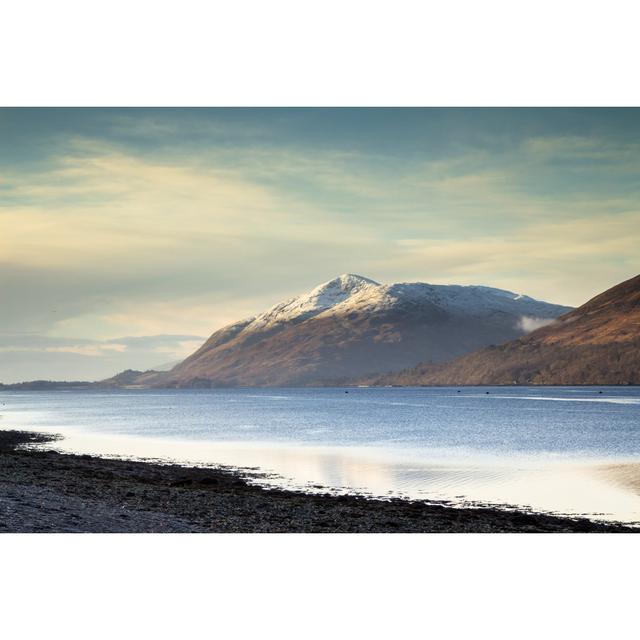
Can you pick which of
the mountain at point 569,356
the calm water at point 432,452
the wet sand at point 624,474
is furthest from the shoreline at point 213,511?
the mountain at point 569,356

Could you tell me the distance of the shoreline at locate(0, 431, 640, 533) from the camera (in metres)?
10.4

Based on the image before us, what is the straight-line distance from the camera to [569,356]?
365 feet

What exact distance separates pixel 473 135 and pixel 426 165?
1.28 metres

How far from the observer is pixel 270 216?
1762 centimetres

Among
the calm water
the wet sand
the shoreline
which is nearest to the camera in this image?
the shoreline

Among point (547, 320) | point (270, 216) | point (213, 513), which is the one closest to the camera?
point (213, 513)

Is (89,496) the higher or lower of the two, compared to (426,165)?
lower

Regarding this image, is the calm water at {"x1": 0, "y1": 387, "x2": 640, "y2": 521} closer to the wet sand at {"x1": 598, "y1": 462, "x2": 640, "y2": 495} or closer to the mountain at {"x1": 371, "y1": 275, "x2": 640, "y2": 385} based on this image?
the wet sand at {"x1": 598, "y1": 462, "x2": 640, "y2": 495}

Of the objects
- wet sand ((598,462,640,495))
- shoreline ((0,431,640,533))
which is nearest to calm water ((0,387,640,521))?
wet sand ((598,462,640,495))

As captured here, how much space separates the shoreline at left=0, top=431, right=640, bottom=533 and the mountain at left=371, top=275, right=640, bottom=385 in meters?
16.4

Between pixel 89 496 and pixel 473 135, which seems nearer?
pixel 89 496

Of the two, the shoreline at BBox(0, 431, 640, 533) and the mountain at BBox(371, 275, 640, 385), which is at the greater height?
the mountain at BBox(371, 275, 640, 385)

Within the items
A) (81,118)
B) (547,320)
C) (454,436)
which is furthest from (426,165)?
(547,320)

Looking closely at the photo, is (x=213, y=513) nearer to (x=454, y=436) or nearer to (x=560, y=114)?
(x=560, y=114)
